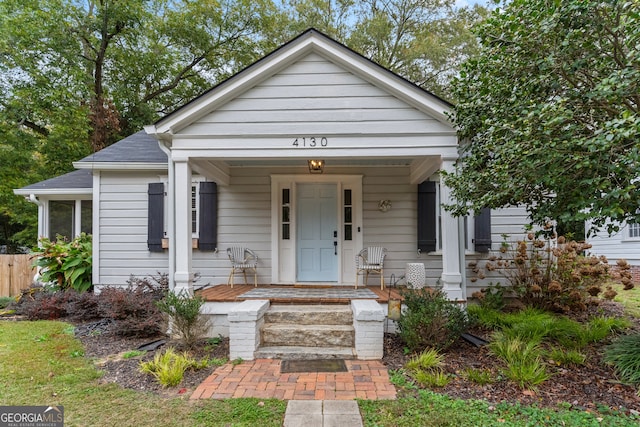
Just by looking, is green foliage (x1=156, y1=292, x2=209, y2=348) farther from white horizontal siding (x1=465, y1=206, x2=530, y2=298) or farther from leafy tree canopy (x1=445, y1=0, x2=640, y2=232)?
white horizontal siding (x1=465, y1=206, x2=530, y2=298)

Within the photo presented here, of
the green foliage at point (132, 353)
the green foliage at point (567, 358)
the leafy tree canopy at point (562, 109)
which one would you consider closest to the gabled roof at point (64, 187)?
the green foliage at point (132, 353)

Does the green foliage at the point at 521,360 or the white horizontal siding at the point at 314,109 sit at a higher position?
the white horizontal siding at the point at 314,109

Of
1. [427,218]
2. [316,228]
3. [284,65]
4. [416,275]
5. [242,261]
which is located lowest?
[416,275]

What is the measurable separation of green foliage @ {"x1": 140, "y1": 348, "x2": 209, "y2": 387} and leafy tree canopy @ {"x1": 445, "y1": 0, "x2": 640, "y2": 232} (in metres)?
3.53

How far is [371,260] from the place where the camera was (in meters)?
6.13

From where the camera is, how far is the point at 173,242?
486 centimetres

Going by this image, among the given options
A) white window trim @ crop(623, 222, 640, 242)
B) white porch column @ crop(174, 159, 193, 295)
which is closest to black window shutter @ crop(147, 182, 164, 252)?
white porch column @ crop(174, 159, 193, 295)

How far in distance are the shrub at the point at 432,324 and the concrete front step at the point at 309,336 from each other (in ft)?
2.34

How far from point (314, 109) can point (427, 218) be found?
2.95 m

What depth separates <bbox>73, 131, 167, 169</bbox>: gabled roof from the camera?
6.45 metres

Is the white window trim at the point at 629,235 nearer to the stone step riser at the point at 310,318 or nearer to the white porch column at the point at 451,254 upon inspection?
the white porch column at the point at 451,254

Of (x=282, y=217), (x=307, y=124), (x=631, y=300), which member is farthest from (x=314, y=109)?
(x=631, y=300)

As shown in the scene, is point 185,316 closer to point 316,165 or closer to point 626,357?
point 316,165

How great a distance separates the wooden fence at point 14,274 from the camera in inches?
309
